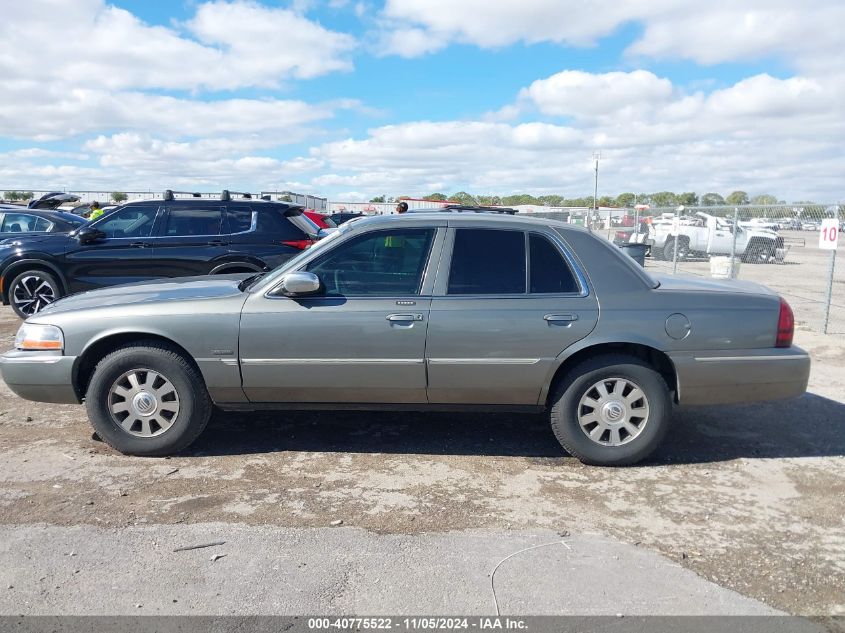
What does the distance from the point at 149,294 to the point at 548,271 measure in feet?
9.26

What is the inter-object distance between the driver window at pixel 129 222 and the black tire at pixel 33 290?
1.06 metres

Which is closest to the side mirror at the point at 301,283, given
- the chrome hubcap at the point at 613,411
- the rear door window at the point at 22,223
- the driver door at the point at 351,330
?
the driver door at the point at 351,330

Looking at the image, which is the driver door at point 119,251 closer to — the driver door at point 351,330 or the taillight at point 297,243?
the taillight at point 297,243

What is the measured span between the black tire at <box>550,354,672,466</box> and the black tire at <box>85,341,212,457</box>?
7.94 ft

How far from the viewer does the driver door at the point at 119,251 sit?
9.41 metres

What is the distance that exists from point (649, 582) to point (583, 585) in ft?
1.06

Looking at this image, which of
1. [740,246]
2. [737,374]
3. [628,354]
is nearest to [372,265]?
[628,354]

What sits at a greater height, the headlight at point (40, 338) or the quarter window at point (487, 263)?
the quarter window at point (487, 263)

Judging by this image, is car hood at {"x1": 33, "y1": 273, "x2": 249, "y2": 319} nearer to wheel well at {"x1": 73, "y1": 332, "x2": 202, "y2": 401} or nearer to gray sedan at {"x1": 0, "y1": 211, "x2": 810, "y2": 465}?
gray sedan at {"x1": 0, "y1": 211, "x2": 810, "y2": 465}

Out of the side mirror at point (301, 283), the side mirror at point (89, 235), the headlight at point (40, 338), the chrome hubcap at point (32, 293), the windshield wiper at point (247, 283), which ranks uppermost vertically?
the side mirror at point (89, 235)

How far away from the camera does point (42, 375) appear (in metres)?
4.87

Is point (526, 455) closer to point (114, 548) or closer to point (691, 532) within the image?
point (691, 532)

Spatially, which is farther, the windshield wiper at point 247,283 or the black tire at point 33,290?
the black tire at point 33,290

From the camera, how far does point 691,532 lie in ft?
13.0
